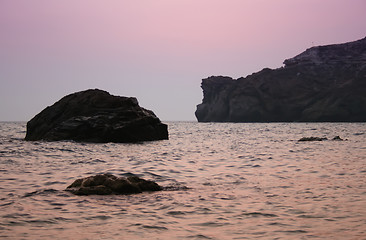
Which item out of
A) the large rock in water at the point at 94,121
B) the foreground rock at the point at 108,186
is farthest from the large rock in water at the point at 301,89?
the foreground rock at the point at 108,186

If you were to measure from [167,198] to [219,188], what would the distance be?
6.50 feet

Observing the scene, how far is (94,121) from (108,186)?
2153cm

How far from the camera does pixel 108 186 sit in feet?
29.5

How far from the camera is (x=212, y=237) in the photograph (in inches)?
210

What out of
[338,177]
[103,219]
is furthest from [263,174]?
[103,219]

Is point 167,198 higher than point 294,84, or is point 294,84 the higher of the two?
point 294,84

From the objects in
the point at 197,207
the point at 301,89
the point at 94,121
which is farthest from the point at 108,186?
the point at 301,89

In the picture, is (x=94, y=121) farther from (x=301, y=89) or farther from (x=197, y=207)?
(x=301, y=89)

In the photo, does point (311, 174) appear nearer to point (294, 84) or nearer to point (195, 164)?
point (195, 164)

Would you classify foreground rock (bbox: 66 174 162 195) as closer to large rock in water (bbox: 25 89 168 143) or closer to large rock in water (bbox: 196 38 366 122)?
large rock in water (bbox: 25 89 168 143)

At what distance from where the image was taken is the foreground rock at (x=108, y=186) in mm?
8617

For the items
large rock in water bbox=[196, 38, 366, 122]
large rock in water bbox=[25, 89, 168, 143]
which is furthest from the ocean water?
large rock in water bbox=[196, 38, 366, 122]

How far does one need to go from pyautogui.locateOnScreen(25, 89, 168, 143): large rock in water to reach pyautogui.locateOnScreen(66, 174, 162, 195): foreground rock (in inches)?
798

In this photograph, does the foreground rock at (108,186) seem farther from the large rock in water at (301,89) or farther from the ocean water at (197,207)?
the large rock in water at (301,89)
